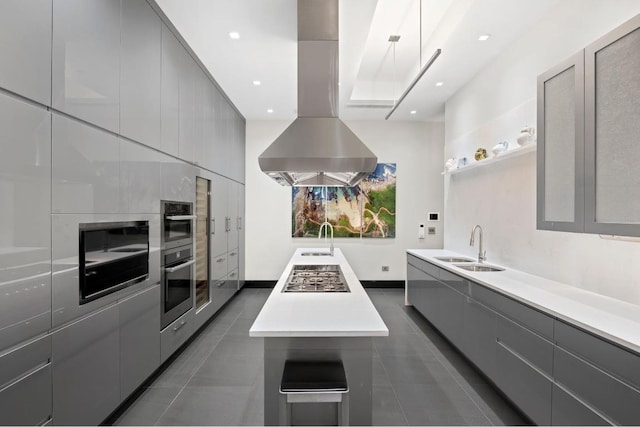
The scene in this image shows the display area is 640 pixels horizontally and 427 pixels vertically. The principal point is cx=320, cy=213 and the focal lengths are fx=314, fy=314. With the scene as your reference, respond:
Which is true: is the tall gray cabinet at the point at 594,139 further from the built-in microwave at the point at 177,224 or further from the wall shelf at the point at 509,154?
the built-in microwave at the point at 177,224

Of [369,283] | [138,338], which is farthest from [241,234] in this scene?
[138,338]

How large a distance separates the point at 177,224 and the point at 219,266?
1508mm

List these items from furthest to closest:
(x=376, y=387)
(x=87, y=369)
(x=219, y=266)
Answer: (x=219, y=266), (x=376, y=387), (x=87, y=369)

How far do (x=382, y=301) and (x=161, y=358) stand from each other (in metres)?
3.39

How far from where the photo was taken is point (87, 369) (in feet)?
5.92

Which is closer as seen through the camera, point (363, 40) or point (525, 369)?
point (525, 369)

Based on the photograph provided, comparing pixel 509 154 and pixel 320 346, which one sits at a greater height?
pixel 509 154

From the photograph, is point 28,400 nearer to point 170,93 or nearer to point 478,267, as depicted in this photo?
point 170,93

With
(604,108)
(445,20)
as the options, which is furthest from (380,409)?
(445,20)

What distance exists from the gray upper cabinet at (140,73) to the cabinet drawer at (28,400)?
1479 mm

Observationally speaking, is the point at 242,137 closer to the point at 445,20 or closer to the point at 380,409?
the point at 445,20

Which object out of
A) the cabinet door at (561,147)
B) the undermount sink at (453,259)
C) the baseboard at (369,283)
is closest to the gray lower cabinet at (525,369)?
the cabinet door at (561,147)

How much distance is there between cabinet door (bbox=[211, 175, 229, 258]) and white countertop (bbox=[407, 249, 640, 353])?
120 inches

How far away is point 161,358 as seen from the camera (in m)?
2.72
